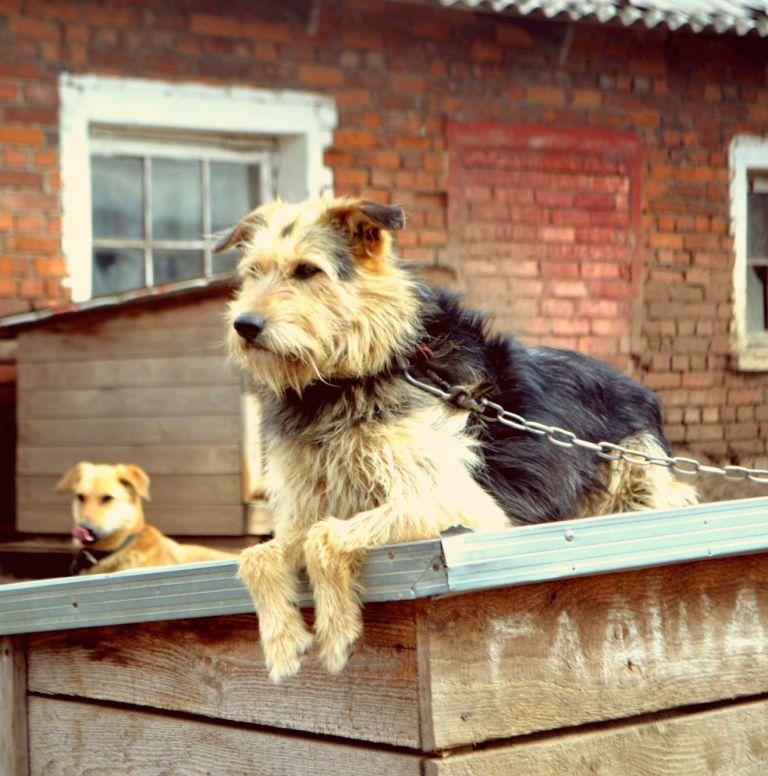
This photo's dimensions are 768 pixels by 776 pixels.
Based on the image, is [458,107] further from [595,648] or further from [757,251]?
[595,648]

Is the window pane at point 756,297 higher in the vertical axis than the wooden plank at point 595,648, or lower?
higher

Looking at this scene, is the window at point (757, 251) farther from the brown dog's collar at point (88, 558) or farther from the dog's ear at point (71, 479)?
the dog's ear at point (71, 479)

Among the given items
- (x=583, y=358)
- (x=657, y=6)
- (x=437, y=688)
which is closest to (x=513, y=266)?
(x=657, y=6)

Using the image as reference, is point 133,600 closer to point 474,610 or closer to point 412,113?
point 474,610

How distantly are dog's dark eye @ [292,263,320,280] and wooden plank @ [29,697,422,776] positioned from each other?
0.85m

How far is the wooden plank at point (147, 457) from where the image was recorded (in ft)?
18.5

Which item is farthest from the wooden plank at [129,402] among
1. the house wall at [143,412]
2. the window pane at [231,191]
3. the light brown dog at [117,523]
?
the window pane at [231,191]

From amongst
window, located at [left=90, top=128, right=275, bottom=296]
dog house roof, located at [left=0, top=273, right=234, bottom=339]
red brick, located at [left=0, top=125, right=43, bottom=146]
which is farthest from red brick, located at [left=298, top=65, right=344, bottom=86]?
dog house roof, located at [left=0, top=273, right=234, bottom=339]

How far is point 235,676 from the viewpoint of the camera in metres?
2.74

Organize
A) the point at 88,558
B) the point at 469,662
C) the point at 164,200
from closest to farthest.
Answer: the point at 469,662 → the point at 88,558 → the point at 164,200

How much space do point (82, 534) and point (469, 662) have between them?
3.30 metres

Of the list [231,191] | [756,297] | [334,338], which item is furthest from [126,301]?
[756,297]

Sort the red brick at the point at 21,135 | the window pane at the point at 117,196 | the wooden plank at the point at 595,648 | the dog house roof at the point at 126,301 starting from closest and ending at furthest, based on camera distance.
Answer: the wooden plank at the point at 595,648
the dog house roof at the point at 126,301
the red brick at the point at 21,135
the window pane at the point at 117,196

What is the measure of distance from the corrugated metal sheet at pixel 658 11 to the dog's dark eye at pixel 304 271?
4621 millimetres
